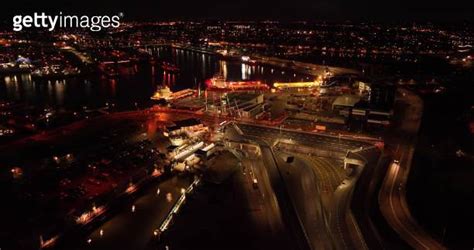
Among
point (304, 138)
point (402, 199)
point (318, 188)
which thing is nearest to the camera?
point (402, 199)

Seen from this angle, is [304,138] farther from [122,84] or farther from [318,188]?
[122,84]

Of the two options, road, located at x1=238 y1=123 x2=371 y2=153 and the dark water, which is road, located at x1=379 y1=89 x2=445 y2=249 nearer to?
road, located at x1=238 y1=123 x2=371 y2=153

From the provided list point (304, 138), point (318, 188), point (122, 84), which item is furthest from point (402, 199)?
point (122, 84)

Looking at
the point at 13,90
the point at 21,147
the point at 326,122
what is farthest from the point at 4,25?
the point at 326,122

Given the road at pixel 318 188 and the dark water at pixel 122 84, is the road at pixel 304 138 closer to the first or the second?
the road at pixel 318 188

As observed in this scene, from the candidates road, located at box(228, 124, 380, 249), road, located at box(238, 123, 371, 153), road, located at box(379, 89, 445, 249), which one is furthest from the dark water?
road, located at box(379, 89, 445, 249)

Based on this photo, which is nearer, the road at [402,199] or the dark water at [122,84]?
the road at [402,199]

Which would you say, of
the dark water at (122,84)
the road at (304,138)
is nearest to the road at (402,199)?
the road at (304,138)

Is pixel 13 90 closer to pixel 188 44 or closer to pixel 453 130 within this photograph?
pixel 453 130

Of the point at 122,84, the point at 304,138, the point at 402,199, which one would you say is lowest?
the point at 122,84
